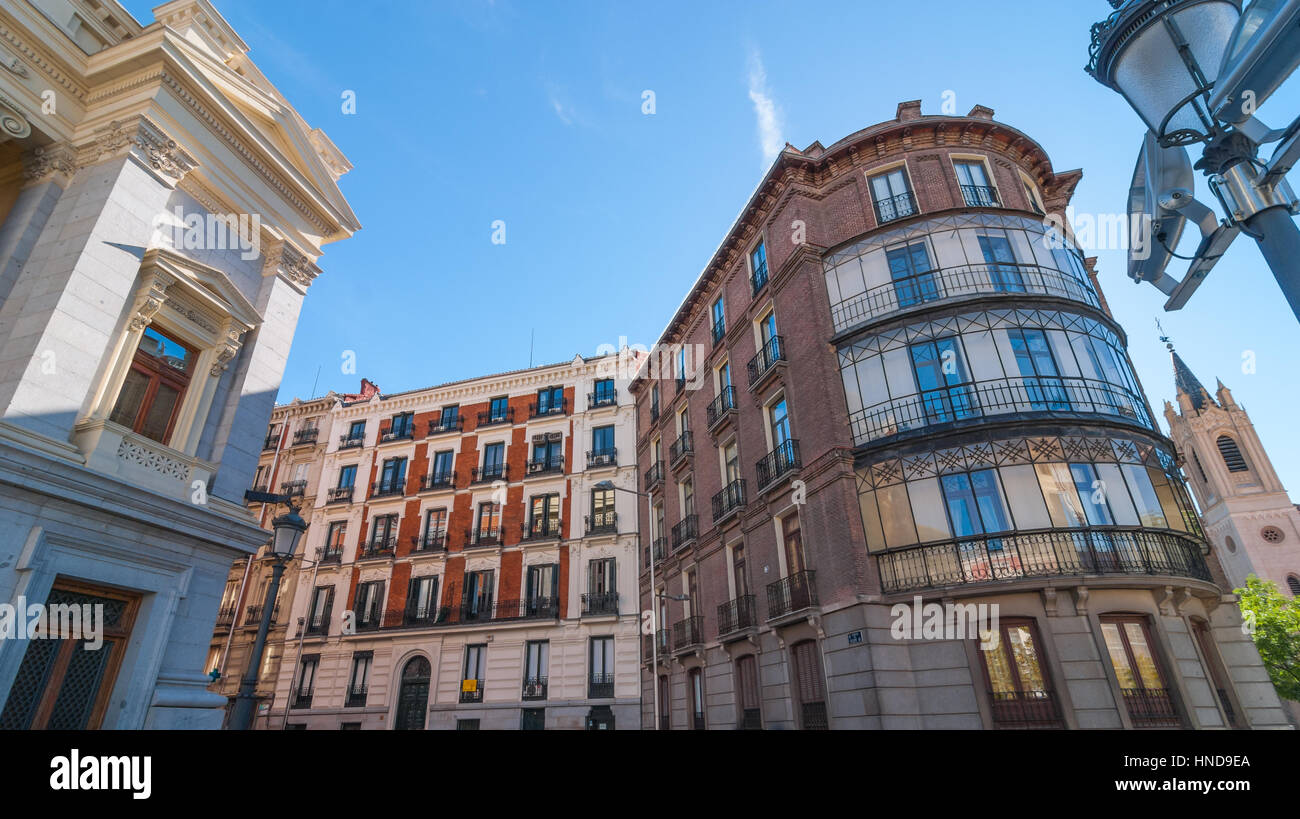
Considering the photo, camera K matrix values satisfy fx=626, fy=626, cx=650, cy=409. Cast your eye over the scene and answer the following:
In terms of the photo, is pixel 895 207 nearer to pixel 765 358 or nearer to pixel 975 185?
pixel 975 185

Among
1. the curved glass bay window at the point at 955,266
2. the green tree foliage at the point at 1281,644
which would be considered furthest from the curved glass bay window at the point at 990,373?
the green tree foliage at the point at 1281,644

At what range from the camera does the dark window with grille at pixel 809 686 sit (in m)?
18.0

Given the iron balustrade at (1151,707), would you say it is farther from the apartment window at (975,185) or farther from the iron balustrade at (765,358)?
the apartment window at (975,185)

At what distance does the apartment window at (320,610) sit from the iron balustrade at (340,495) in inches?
212

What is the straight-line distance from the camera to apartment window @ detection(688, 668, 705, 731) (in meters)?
25.0

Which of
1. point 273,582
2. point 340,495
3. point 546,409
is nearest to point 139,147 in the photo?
point 273,582

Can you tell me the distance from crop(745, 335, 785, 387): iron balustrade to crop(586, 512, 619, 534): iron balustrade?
44.9ft

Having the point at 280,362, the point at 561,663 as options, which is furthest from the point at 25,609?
the point at 561,663

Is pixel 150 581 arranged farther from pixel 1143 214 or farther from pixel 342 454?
pixel 342 454

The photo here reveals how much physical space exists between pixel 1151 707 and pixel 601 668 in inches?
913

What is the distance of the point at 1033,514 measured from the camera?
16.2 m
